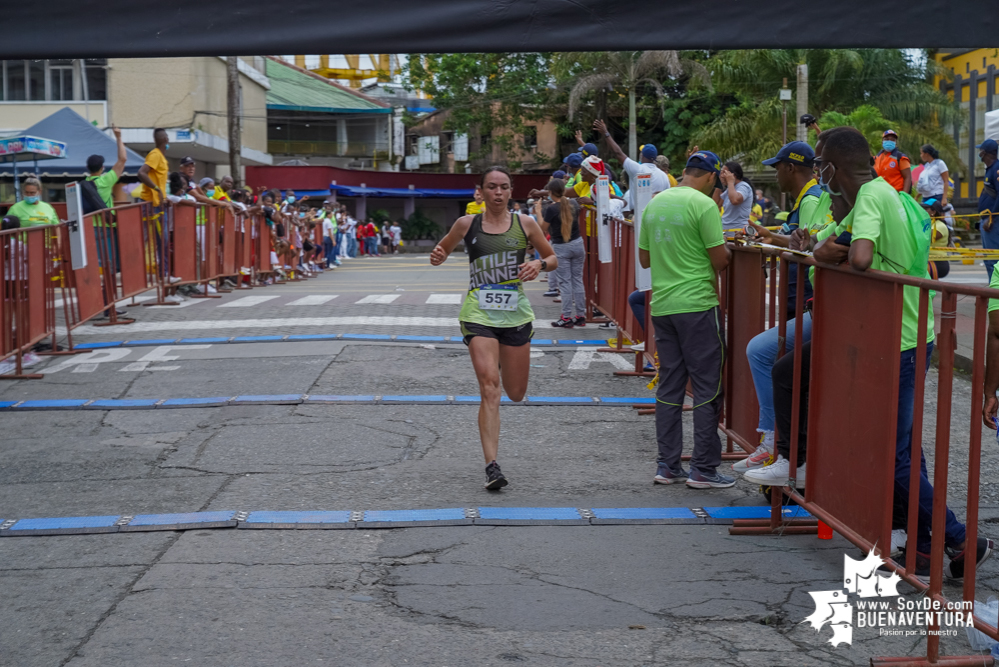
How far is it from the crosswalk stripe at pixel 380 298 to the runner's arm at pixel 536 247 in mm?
9940

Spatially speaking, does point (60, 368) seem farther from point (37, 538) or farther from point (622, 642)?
point (622, 642)

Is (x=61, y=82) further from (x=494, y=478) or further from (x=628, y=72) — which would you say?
(x=494, y=478)

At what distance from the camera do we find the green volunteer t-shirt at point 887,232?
4461mm

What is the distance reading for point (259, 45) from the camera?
352 centimetres

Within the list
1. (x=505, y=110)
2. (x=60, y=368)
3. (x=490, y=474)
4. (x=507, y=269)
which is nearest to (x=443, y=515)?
(x=490, y=474)

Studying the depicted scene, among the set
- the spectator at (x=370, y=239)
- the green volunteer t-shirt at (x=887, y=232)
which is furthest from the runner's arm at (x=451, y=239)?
the spectator at (x=370, y=239)

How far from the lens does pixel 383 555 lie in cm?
520

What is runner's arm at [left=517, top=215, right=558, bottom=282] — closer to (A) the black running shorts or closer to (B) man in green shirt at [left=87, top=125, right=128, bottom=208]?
(A) the black running shorts

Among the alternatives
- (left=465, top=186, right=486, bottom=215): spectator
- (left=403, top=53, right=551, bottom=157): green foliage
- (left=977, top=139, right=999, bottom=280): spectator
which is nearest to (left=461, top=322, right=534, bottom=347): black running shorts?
(left=465, top=186, right=486, bottom=215): spectator

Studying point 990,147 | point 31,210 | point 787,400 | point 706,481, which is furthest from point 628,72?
point 787,400

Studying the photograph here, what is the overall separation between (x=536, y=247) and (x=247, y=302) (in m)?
11.0

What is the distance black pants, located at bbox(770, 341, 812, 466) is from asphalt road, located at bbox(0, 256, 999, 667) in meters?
0.51

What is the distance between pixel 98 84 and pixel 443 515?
39.3 metres

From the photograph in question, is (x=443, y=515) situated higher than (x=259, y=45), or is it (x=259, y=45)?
(x=259, y=45)
